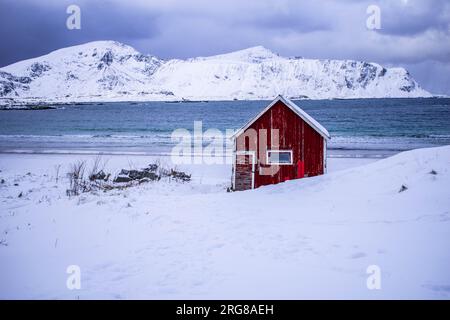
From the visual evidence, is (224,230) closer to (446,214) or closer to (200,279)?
(200,279)

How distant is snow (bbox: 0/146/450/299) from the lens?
5.77m

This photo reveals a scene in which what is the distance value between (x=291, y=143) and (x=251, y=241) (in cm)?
989

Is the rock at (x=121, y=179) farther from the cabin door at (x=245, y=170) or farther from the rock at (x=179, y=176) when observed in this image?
the cabin door at (x=245, y=170)

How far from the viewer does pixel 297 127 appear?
664 inches

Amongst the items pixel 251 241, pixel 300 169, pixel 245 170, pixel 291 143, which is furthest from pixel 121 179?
pixel 251 241

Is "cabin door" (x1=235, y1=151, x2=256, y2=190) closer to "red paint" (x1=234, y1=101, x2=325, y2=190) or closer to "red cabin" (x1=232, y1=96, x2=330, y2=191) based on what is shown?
"red cabin" (x1=232, y1=96, x2=330, y2=191)

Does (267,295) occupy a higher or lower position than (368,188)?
lower
